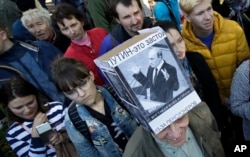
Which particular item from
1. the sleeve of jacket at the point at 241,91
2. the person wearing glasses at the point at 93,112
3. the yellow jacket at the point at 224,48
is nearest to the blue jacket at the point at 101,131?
the person wearing glasses at the point at 93,112

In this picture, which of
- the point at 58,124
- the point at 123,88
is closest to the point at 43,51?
the point at 58,124

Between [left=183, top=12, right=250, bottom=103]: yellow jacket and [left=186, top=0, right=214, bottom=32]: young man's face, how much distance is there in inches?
2.9

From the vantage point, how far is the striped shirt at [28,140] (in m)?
1.98

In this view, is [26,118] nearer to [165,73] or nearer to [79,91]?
[79,91]

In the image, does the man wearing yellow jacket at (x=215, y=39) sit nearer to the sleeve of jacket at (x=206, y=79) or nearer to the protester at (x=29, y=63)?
the sleeve of jacket at (x=206, y=79)

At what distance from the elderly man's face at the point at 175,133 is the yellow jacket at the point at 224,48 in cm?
91

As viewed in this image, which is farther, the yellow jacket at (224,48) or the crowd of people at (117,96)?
the yellow jacket at (224,48)

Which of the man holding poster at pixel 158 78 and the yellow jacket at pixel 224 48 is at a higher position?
the man holding poster at pixel 158 78

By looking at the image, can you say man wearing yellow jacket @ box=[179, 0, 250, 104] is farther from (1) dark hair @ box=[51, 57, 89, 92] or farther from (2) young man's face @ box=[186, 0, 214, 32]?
(1) dark hair @ box=[51, 57, 89, 92]

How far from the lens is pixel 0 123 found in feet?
8.39

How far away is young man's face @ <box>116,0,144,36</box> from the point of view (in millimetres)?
2307

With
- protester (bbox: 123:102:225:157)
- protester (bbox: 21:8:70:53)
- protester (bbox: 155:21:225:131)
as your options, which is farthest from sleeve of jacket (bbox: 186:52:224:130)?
protester (bbox: 21:8:70:53)

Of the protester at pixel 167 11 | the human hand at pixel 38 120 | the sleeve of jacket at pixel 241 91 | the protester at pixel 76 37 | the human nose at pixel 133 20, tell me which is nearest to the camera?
the sleeve of jacket at pixel 241 91

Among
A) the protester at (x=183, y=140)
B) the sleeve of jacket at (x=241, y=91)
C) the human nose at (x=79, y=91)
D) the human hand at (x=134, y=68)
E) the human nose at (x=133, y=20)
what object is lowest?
the sleeve of jacket at (x=241, y=91)
